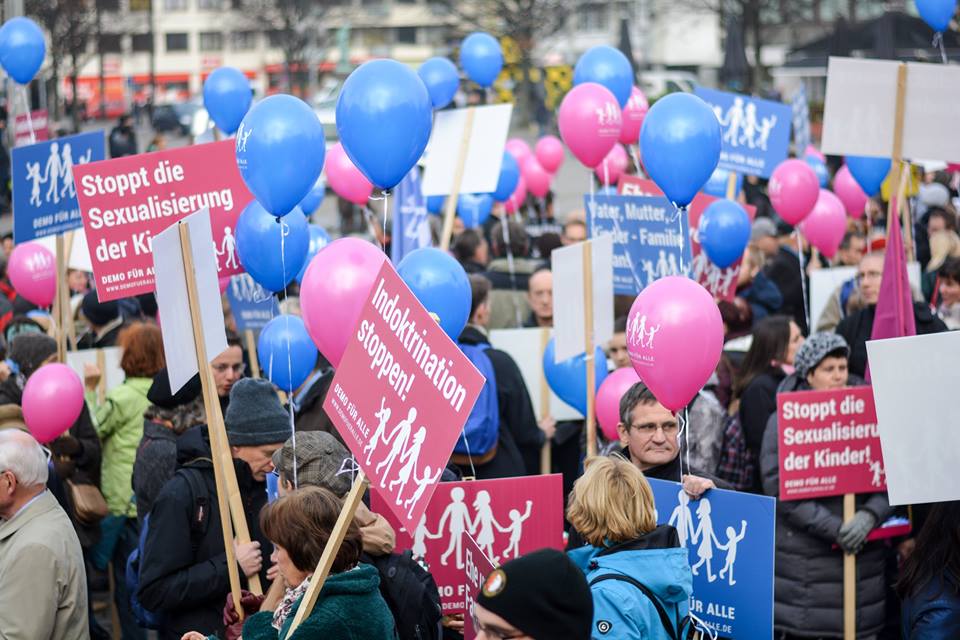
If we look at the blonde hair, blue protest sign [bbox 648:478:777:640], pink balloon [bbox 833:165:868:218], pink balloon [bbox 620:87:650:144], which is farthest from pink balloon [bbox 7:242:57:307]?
pink balloon [bbox 833:165:868:218]

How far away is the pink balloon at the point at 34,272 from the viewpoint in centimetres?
880

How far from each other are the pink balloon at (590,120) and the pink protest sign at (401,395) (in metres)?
4.47

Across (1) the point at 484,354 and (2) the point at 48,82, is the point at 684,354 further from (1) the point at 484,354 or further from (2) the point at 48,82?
(2) the point at 48,82

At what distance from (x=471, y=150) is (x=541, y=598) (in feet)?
17.5

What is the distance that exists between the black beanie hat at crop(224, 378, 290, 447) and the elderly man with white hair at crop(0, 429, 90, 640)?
677mm

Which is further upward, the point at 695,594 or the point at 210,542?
the point at 210,542

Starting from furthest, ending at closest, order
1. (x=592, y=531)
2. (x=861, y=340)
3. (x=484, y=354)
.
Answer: (x=861, y=340) < (x=484, y=354) < (x=592, y=531)

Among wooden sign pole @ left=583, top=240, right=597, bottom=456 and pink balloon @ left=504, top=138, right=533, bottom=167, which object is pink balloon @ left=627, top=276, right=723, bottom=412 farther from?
pink balloon @ left=504, top=138, right=533, bottom=167

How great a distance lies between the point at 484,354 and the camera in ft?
21.7

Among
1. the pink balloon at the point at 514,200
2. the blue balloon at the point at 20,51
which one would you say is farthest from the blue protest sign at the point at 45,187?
the pink balloon at the point at 514,200

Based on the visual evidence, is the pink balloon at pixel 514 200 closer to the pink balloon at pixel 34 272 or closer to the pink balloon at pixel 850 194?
the pink balloon at pixel 850 194

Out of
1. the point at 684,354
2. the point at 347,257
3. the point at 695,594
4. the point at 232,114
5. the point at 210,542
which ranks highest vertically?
the point at 232,114

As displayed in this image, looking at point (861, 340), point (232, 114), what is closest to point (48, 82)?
point (232, 114)

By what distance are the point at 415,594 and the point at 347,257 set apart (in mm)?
1430
